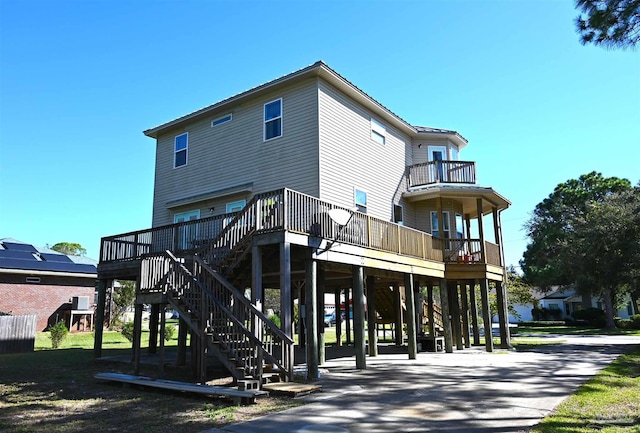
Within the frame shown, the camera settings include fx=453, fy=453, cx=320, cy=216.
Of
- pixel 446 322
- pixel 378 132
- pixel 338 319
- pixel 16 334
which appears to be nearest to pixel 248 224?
pixel 378 132

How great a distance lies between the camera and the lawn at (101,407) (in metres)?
6.64

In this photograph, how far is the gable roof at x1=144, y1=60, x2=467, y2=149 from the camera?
15198 mm

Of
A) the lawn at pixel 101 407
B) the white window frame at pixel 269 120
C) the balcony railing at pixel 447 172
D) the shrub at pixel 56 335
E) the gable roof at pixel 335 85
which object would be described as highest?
the gable roof at pixel 335 85

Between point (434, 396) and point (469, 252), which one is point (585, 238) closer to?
point (469, 252)

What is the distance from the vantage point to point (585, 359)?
570 inches

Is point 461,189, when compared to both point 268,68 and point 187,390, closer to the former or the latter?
point 268,68

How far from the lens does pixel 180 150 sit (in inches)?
766

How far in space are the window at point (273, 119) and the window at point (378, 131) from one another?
13.4 feet

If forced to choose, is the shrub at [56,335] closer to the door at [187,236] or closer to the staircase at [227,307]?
the door at [187,236]

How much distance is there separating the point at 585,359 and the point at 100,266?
54.2ft

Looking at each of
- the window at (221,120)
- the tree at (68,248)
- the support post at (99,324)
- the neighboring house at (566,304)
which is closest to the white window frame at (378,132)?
the window at (221,120)

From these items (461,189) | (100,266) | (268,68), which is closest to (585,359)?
(461,189)

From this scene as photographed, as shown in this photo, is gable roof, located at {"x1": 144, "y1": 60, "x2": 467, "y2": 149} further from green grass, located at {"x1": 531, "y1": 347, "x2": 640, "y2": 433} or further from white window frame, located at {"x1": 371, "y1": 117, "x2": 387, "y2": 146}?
green grass, located at {"x1": 531, "y1": 347, "x2": 640, "y2": 433}

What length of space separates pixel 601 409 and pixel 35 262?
31.8 meters
